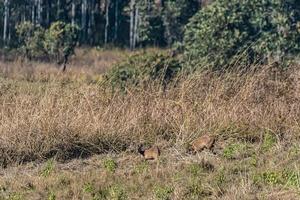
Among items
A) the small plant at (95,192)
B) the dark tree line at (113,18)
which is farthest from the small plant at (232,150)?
the dark tree line at (113,18)

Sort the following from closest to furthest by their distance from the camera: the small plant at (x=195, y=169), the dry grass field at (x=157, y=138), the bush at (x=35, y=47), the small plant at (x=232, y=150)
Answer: the dry grass field at (x=157, y=138) → the small plant at (x=195, y=169) → the small plant at (x=232, y=150) → the bush at (x=35, y=47)

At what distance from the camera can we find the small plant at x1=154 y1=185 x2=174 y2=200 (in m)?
4.45

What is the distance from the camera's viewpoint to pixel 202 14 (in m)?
23.2

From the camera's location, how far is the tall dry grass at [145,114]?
228 inches

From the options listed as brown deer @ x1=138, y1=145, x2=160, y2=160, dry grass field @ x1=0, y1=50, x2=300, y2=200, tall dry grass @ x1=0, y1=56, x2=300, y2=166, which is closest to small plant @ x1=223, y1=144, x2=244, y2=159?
dry grass field @ x1=0, y1=50, x2=300, y2=200

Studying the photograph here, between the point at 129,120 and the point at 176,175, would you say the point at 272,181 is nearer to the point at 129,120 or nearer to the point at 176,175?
the point at 176,175

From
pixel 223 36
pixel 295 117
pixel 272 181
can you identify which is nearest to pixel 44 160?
pixel 272 181

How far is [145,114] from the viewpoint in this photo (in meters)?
6.38

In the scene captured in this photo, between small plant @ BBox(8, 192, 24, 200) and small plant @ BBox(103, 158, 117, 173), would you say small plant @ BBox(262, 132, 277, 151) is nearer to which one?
small plant @ BBox(103, 158, 117, 173)

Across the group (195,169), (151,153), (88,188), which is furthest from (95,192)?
(151,153)

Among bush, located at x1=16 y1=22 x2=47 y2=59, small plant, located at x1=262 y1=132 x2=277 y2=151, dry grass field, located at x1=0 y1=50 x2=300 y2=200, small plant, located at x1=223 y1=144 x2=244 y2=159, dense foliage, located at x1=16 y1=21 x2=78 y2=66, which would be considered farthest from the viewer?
bush, located at x1=16 y1=22 x2=47 y2=59

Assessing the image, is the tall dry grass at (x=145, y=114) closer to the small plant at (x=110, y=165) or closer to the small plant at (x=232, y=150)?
the small plant at (x=232, y=150)

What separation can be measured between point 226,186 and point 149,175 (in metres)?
0.78

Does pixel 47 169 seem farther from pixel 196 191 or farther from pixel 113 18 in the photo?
pixel 113 18
